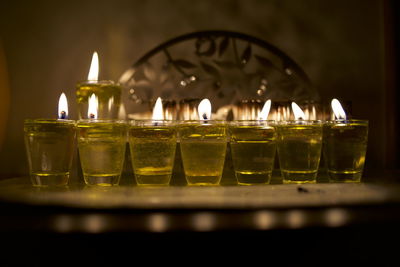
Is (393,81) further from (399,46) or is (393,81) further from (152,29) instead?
(152,29)

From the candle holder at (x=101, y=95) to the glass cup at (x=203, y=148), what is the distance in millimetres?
188

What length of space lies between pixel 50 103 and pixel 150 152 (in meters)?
1.09

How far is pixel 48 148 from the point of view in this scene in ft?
1.89

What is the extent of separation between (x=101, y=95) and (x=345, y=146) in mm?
416

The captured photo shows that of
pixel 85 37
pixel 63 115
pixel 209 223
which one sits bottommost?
pixel 209 223

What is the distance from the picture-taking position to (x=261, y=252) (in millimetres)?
374

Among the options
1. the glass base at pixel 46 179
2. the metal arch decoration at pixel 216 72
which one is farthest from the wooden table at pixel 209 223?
the metal arch decoration at pixel 216 72

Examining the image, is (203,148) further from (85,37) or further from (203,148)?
(85,37)

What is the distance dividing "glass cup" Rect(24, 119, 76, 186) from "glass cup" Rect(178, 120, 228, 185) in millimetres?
173

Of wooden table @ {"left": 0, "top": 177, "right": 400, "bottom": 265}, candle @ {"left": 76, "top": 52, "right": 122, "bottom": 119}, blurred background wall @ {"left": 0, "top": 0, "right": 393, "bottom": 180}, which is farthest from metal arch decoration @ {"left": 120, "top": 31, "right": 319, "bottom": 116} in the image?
wooden table @ {"left": 0, "top": 177, "right": 400, "bottom": 265}

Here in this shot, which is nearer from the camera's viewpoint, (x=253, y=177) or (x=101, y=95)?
(x=253, y=177)

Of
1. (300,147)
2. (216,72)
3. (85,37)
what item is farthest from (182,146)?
(85,37)

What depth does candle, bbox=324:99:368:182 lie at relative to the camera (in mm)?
605

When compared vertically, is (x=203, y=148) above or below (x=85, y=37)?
below
